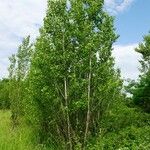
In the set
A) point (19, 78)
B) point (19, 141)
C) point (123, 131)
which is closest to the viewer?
point (123, 131)

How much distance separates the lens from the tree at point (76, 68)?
17.2 m

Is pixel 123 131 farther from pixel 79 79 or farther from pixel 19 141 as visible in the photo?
pixel 19 141

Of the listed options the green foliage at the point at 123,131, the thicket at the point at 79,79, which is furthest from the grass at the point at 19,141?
the green foliage at the point at 123,131

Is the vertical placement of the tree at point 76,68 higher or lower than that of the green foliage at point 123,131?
higher

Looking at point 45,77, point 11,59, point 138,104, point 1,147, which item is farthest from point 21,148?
point 11,59

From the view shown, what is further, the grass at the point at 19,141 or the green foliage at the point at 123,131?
the grass at the point at 19,141

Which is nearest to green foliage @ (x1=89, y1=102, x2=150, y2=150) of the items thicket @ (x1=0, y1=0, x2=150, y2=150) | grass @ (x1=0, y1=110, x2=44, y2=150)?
thicket @ (x1=0, y1=0, x2=150, y2=150)

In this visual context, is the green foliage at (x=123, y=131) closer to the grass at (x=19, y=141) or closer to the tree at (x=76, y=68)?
the tree at (x=76, y=68)

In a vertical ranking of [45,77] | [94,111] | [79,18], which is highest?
[79,18]

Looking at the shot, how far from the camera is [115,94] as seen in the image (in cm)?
1862

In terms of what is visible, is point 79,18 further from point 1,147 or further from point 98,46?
point 1,147

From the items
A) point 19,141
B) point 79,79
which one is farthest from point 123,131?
point 19,141

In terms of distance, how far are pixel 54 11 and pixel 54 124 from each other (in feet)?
14.8

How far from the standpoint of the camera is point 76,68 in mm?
17328
